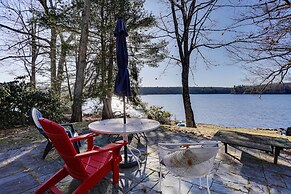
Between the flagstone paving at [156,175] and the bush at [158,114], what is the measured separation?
443cm

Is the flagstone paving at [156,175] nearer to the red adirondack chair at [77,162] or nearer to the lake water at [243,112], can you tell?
the red adirondack chair at [77,162]

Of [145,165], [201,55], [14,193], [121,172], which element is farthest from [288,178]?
[201,55]

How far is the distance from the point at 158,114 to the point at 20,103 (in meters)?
5.55

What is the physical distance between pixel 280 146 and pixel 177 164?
2108 millimetres

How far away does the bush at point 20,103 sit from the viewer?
5.69 metres

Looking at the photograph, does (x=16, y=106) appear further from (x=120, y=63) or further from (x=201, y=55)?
(x=201, y=55)

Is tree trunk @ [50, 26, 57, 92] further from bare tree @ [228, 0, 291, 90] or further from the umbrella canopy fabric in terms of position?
bare tree @ [228, 0, 291, 90]

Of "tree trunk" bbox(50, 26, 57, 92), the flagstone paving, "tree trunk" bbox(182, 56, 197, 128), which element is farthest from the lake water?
the flagstone paving

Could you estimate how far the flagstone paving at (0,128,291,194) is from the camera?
7.42 ft

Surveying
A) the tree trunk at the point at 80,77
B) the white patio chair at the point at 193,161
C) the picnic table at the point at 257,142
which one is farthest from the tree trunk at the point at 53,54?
the white patio chair at the point at 193,161

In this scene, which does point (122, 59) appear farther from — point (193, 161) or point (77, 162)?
point (193, 161)

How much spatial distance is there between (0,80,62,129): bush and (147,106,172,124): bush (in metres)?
3.91

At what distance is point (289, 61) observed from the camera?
224 inches

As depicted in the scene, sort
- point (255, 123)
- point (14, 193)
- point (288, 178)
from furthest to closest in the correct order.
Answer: point (255, 123), point (288, 178), point (14, 193)
